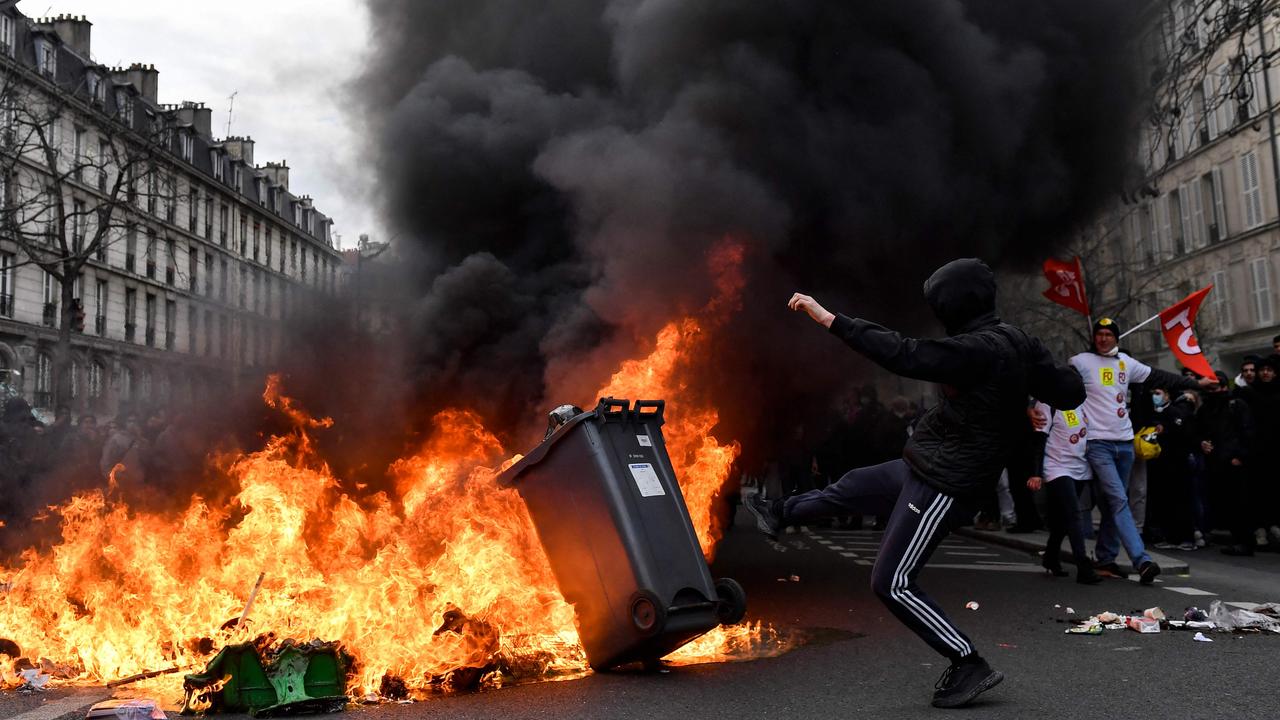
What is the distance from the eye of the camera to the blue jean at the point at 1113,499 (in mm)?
7160

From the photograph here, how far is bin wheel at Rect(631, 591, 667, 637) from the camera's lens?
419 centimetres

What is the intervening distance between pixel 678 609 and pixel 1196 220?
109 ft

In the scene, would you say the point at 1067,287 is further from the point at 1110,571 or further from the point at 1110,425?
the point at 1110,571

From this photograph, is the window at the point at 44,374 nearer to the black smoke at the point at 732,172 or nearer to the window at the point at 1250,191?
the black smoke at the point at 732,172

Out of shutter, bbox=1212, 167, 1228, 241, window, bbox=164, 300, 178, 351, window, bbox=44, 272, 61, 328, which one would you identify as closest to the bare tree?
window, bbox=164, 300, 178, 351

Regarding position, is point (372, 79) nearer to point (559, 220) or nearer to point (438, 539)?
point (559, 220)

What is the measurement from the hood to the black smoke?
102 inches

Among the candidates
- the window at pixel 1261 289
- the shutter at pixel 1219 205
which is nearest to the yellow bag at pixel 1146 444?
the window at pixel 1261 289

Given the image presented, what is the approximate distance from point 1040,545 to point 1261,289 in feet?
78.7

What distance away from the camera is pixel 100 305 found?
3697 cm

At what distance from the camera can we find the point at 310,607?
185 inches

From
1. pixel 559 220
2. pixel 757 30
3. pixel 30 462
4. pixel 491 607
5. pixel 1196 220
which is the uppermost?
pixel 1196 220

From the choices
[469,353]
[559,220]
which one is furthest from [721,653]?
[559,220]

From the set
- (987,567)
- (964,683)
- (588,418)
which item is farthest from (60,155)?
(964,683)
